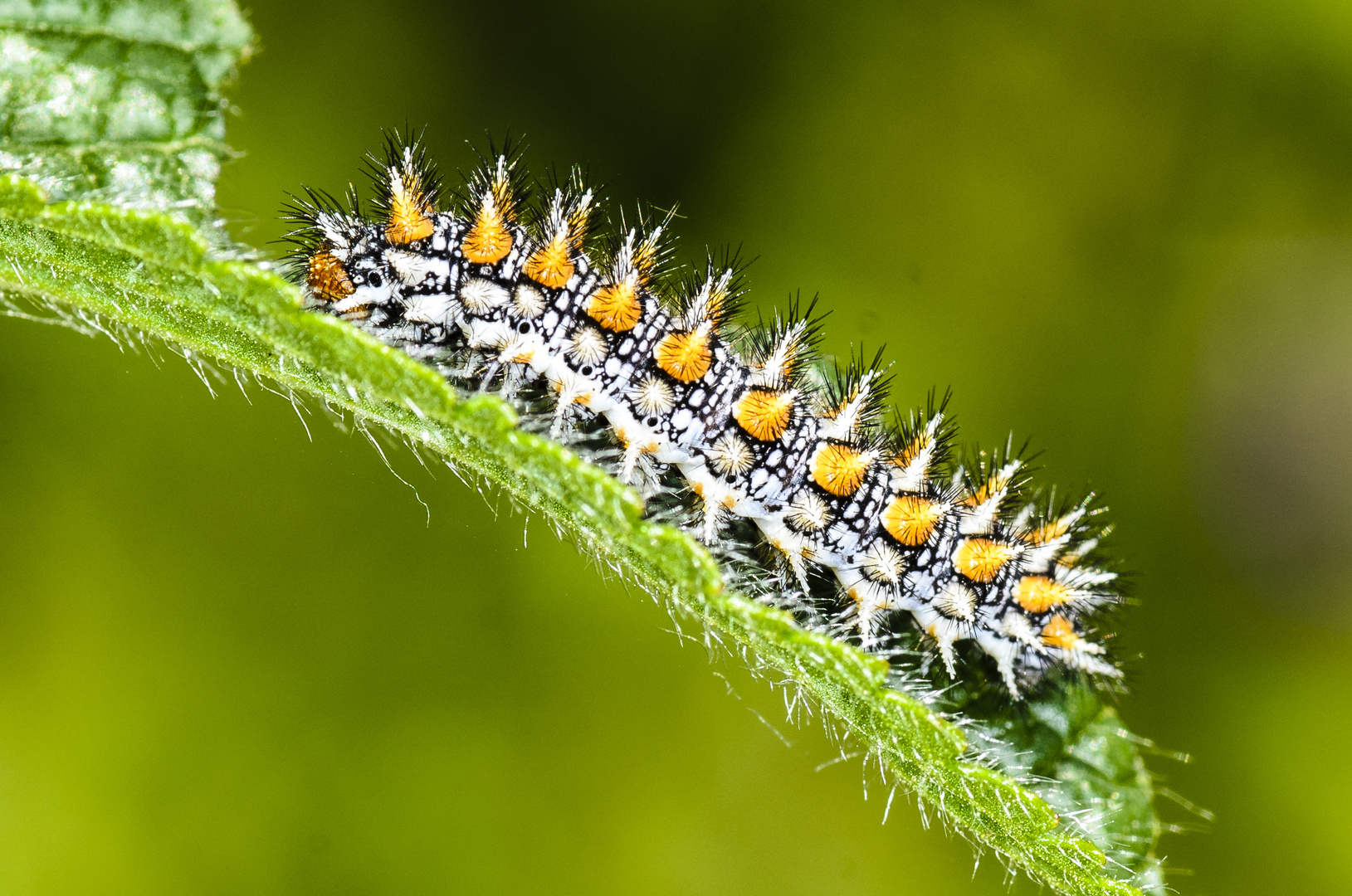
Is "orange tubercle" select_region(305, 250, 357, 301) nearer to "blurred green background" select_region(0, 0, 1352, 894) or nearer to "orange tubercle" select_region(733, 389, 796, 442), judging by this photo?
"blurred green background" select_region(0, 0, 1352, 894)

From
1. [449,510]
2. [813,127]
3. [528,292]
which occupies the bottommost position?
[449,510]

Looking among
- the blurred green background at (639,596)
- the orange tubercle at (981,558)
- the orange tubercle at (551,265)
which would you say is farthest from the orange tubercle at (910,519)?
the blurred green background at (639,596)

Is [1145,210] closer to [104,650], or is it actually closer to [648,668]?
[648,668]

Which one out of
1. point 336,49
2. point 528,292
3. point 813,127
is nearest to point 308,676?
point 528,292

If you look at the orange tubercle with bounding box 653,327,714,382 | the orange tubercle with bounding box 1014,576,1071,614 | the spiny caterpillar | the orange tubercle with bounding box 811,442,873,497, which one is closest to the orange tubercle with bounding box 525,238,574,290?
the spiny caterpillar

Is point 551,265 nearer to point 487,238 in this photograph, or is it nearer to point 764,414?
point 487,238
